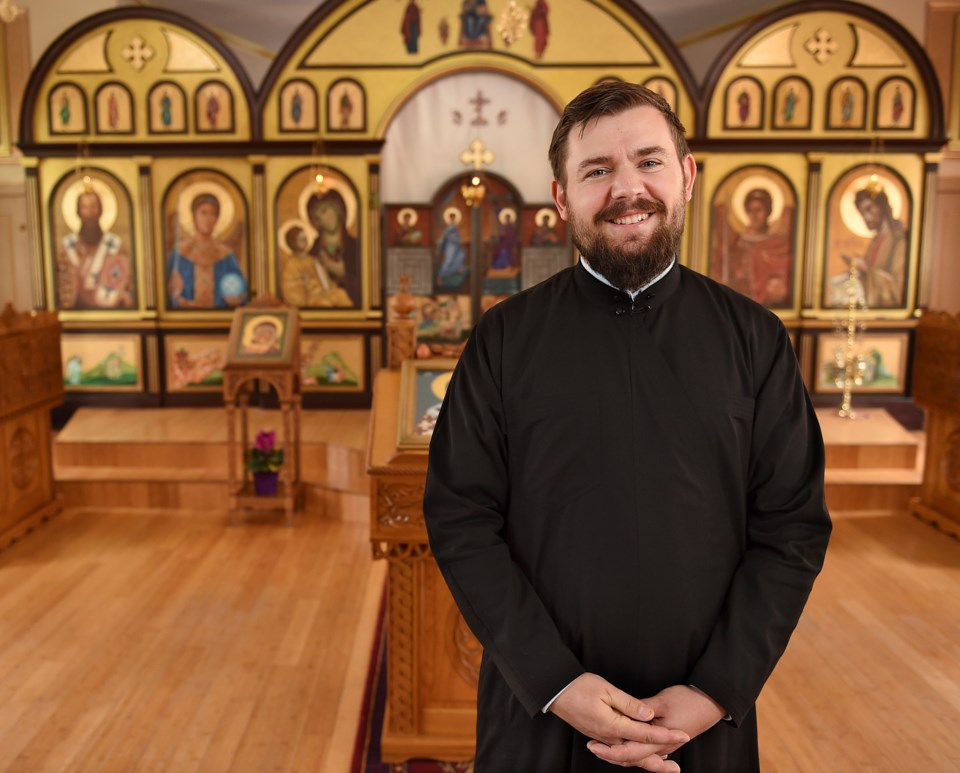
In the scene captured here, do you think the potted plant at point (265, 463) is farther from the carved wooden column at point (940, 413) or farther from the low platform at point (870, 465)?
the carved wooden column at point (940, 413)

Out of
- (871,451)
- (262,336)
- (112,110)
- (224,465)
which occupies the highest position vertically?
(112,110)

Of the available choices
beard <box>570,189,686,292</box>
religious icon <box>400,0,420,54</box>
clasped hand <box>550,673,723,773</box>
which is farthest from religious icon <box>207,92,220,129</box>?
clasped hand <box>550,673,723,773</box>

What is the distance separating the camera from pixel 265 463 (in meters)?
6.45

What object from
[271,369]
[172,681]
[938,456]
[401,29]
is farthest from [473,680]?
[401,29]

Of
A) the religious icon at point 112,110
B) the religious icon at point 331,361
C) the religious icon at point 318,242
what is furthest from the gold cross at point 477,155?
the religious icon at point 112,110

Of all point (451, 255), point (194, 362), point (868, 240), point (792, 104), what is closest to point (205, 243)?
point (194, 362)

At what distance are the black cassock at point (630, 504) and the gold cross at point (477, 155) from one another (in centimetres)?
723

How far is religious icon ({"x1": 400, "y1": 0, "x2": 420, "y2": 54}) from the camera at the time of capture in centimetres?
843

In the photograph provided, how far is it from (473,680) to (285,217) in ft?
21.1

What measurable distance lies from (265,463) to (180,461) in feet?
4.07

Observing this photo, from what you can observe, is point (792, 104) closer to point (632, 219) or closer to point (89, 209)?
point (89, 209)

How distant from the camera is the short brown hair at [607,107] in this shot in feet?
5.19

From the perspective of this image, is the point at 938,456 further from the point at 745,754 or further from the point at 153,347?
the point at 153,347

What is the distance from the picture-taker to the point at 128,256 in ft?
28.8
